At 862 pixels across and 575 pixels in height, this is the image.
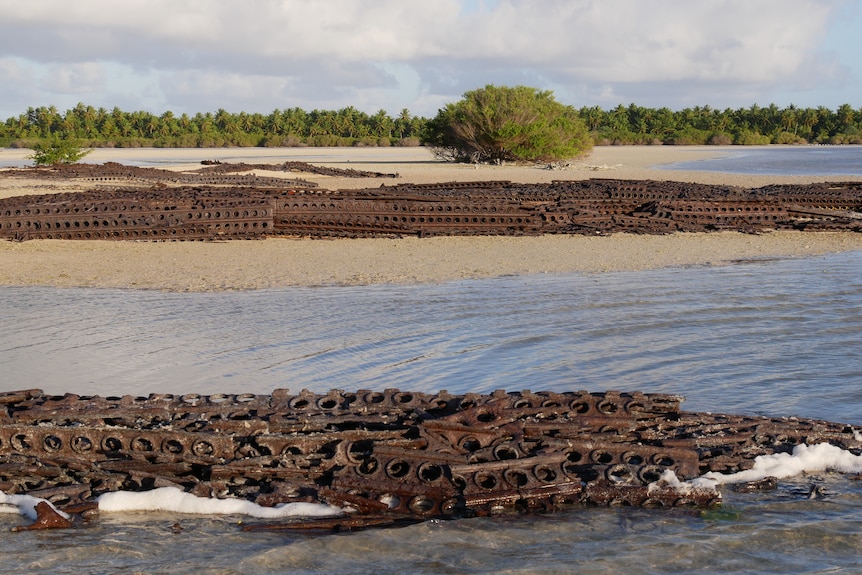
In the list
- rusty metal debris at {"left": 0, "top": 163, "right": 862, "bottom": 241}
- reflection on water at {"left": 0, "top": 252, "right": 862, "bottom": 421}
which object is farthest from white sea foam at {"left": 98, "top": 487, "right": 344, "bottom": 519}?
rusty metal debris at {"left": 0, "top": 163, "right": 862, "bottom": 241}

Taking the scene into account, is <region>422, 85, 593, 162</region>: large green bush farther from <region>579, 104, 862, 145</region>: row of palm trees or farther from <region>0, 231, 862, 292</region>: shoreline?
<region>579, 104, 862, 145</region>: row of palm trees

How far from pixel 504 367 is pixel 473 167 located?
39.2 meters

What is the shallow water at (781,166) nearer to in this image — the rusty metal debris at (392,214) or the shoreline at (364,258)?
the rusty metal debris at (392,214)

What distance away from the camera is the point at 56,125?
11650 cm

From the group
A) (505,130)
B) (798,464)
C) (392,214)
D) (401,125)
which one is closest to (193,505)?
(798,464)

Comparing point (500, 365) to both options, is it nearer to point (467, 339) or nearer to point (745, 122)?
point (467, 339)

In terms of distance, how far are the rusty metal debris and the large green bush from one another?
28.3m

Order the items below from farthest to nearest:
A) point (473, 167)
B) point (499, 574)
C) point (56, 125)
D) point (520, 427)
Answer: point (56, 125) → point (473, 167) → point (520, 427) → point (499, 574)

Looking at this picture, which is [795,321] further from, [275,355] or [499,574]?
[499,574]

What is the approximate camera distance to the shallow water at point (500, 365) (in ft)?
14.7

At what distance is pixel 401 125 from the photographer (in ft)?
371

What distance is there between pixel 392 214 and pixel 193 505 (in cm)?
1365

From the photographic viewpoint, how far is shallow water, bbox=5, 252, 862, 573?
4477 millimetres

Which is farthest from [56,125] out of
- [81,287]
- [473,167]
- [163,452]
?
[163,452]
